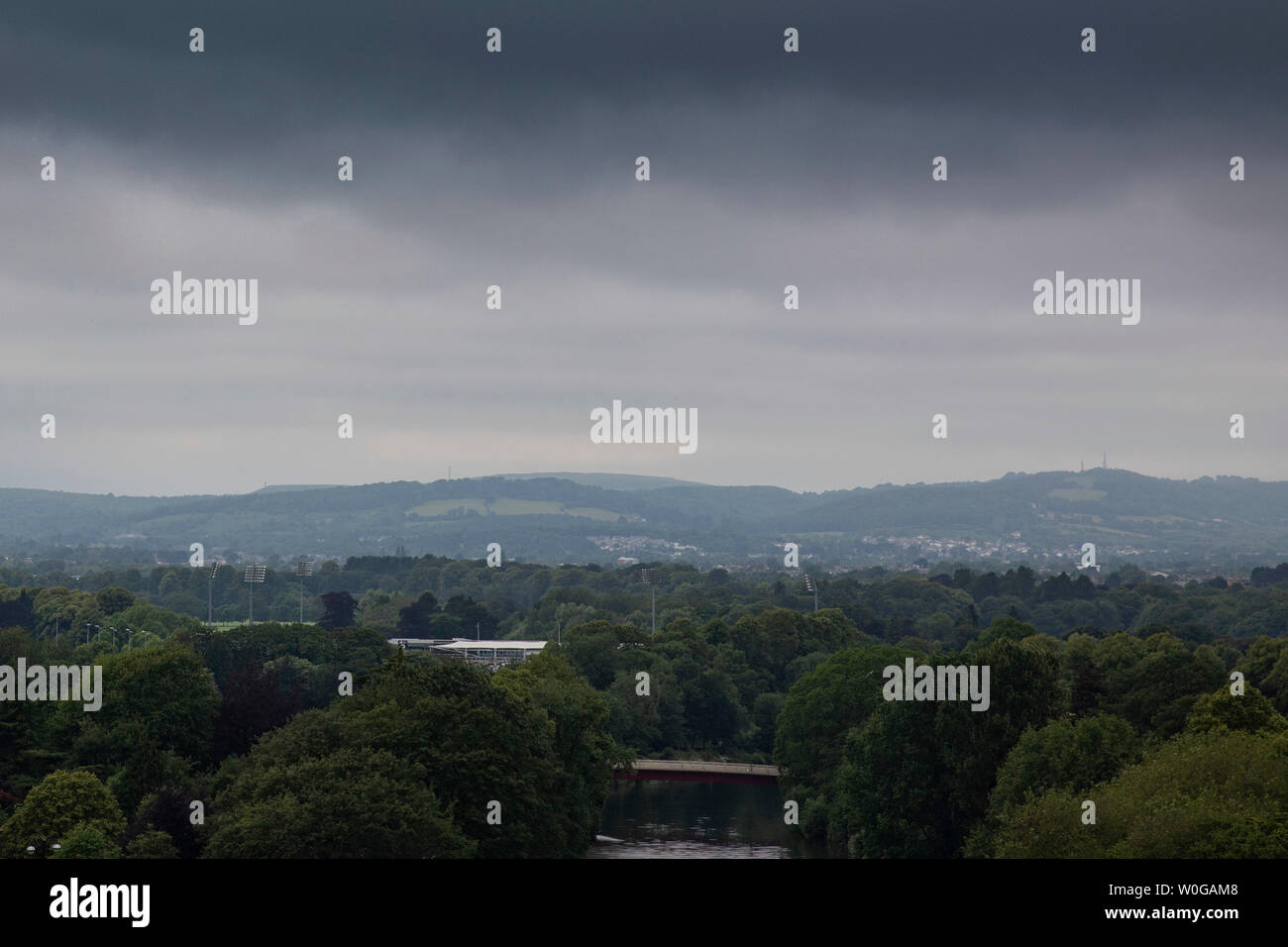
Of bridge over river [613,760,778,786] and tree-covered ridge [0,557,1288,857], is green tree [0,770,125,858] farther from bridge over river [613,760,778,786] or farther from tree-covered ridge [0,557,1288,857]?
bridge over river [613,760,778,786]

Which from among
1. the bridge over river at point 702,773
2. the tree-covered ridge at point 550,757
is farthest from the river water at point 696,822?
the tree-covered ridge at point 550,757

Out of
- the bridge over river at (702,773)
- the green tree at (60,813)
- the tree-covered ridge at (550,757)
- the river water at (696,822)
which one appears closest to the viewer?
the tree-covered ridge at (550,757)

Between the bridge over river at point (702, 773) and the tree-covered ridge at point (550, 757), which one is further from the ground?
the tree-covered ridge at point (550, 757)

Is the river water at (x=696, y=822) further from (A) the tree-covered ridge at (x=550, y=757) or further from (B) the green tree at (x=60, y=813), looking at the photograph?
(B) the green tree at (x=60, y=813)

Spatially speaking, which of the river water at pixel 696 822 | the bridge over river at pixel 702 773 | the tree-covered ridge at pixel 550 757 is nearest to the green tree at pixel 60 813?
the tree-covered ridge at pixel 550 757

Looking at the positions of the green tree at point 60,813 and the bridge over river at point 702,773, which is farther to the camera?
the bridge over river at point 702,773

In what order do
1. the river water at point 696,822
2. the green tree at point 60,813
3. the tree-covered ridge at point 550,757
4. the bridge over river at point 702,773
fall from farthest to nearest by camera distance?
1. the bridge over river at point 702,773
2. the river water at point 696,822
3. the green tree at point 60,813
4. the tree-covered ridge at point 550,757

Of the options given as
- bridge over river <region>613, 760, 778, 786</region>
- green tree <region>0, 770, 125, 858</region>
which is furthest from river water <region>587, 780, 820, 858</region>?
green tree <region>0, 770, 125, 858</region>
